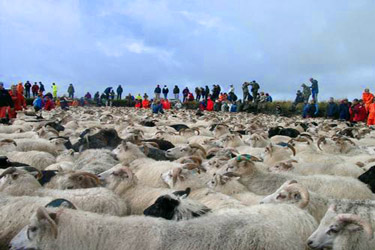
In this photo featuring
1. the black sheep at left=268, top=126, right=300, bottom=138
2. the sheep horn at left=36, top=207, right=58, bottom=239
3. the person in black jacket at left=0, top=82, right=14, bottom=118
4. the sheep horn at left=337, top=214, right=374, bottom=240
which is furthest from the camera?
the person in black jacket at left=0, top=82, right=14, bottom=118

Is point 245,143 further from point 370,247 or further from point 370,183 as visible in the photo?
point 370,247

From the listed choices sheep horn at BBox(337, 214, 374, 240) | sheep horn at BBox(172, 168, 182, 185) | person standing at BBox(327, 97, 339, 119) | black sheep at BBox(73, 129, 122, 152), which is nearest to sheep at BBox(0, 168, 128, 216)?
sheep horn at BBox(172, 168, 182, 185)

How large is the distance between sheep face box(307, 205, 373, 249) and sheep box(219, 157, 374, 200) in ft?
6.32

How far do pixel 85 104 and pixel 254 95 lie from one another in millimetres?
20579

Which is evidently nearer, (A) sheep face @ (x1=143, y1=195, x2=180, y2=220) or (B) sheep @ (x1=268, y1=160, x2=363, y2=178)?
(A) sheep face @ (x1=143, y1=195, x2=180, y2=220)

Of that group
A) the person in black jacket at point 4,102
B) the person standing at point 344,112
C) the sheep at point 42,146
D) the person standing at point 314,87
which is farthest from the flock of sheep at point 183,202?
the person standing at point 314,87

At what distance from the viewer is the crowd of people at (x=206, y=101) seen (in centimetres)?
2008

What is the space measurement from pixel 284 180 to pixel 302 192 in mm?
1769

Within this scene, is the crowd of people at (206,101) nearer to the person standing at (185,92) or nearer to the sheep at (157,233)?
the person standing at (185,92)

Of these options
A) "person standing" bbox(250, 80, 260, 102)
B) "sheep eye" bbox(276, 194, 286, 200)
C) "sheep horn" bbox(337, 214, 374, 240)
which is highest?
"person standing" bbox(250, 80, 260, 102)

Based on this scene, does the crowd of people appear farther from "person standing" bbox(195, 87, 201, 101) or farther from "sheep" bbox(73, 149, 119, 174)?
"sheep" bbox(73, 149, 119, 174)

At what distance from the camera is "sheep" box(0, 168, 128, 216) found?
5.06 m

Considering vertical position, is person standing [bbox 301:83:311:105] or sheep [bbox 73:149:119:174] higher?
person standing [bbox 301:83:311:105]

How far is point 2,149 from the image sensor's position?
29.6 feet
